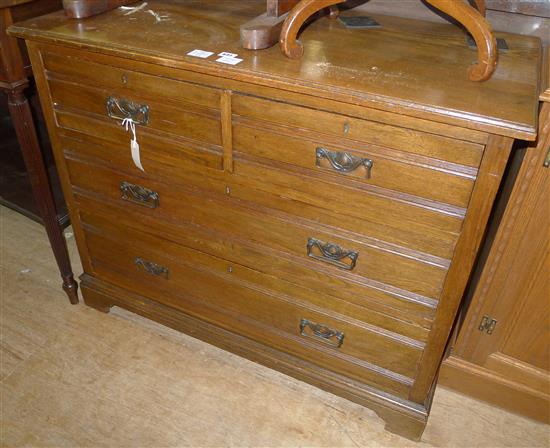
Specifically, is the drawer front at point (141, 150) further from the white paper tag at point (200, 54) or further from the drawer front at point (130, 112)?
the white paper tag at point (200, 54)

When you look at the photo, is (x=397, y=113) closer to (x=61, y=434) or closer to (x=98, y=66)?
(x=98, y=66)

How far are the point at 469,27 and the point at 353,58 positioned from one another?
0.26m

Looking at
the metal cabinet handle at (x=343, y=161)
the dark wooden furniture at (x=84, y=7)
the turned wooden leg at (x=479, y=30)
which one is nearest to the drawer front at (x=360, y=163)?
the metal cabinet handle at (x=343, y=161)

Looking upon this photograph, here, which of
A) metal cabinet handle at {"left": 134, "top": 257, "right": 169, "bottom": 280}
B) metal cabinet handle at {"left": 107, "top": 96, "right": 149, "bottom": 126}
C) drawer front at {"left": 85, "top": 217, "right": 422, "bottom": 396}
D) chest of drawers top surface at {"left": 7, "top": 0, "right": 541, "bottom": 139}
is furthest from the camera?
metal cabinet handle at {"left": 134, "top": 257, "right": 169, "bottom": 280}

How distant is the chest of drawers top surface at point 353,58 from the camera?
1008 millimetres

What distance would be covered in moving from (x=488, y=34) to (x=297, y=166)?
0.49 metres

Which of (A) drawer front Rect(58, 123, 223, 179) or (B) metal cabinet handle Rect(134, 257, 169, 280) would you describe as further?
(B) metal cabinet handle Rect(134, 257, 169, 280)

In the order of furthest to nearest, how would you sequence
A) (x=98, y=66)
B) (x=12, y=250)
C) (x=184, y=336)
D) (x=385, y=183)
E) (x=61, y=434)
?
1. (x=12, y=250)
2. (x=184, y=336)
3. (x=61, y=434)
4. (x=98, y=66)
5. (x=385, y=183)

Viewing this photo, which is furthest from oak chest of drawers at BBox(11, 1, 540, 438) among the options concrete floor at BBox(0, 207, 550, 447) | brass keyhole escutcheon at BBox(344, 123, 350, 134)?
concrete floor at BBox(0, 207, 550, 447)

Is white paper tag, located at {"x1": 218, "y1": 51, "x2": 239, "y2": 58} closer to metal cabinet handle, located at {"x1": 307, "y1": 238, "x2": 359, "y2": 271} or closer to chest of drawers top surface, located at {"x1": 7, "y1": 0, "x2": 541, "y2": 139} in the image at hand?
chest of drawers top surface, located at {"x1": 7, "y1": 0, "x2": 541, "y2": 139}

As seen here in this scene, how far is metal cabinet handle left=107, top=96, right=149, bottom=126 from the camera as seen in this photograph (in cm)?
133

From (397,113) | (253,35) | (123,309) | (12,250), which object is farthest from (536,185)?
(12,250)

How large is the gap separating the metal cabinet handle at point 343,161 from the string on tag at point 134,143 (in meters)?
0.53

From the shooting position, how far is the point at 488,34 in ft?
3.33
